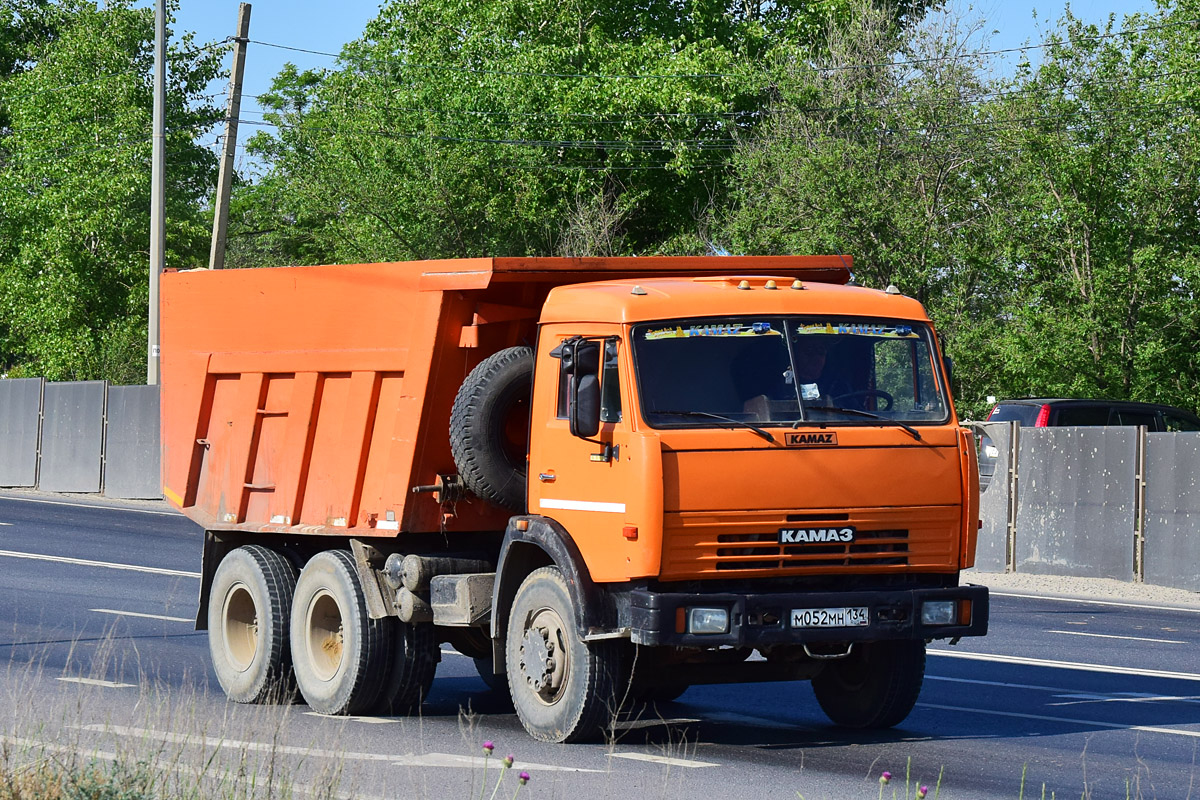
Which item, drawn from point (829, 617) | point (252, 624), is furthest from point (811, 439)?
point (252, 624)

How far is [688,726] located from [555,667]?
1.51 m

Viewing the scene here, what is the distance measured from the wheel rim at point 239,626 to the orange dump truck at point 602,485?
3.3 inches

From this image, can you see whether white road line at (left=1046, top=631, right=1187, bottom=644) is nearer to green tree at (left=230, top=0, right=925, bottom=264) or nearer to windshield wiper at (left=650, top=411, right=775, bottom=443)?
windshield wiper at (left=650, top=411, right=775, bottom=443)

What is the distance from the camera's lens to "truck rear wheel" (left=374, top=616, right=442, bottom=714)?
10.7 metres

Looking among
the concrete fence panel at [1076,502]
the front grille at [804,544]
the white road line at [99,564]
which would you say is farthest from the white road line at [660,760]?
the concrete fence panel at [1076,502]

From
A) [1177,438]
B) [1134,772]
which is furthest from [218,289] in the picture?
[1177,438]

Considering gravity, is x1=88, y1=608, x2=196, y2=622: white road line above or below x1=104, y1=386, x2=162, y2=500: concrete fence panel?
below

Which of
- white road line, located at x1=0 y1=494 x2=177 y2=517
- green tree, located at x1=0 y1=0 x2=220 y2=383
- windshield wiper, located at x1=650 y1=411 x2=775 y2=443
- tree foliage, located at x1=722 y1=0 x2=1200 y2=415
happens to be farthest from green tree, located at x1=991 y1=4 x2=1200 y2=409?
green tree, located at x1=0 y1=0 x2=220 y2=383

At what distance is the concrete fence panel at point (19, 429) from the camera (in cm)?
3734

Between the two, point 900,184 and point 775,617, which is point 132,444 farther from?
point 775,617

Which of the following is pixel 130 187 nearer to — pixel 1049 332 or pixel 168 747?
pixel 1049 332

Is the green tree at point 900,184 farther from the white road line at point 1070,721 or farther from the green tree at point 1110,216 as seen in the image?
the white road line at point 1070,721

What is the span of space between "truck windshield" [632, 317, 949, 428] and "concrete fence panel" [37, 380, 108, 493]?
28.1 m

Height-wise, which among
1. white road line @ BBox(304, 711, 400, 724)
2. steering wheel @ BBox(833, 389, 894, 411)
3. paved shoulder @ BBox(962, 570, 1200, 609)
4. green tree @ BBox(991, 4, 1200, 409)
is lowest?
white road line @ BBox(304, 711, 400, 724)
